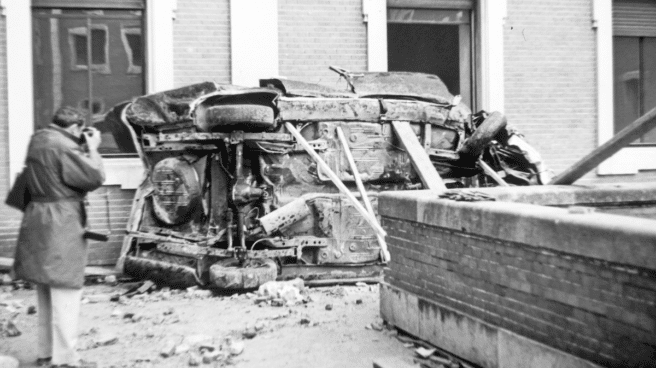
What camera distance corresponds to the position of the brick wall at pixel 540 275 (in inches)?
124

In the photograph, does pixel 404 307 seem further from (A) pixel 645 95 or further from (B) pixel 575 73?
(A) pixel 645 95

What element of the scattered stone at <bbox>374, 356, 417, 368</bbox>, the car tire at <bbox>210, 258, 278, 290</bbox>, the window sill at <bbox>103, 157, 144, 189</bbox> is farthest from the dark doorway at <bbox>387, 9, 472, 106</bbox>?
the scattered stone at <bbox>374, 356, 417, 368</bbox>

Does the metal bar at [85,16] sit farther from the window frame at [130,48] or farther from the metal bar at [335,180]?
the metal bar at [335,180]

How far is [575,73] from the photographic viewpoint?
1027 centimetres

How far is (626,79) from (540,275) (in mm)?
8182

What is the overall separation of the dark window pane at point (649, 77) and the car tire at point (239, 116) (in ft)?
21.8

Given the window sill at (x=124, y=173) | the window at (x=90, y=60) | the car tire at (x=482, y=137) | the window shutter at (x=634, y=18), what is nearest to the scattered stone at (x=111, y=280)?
the window sill at (x=124, y=173)

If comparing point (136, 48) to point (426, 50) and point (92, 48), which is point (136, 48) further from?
point (426, 50)

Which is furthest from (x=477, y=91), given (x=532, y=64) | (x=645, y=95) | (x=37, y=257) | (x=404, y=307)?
(x=37, y=257)

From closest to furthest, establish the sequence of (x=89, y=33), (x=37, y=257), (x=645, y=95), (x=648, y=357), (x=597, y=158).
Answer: (x=648, y=357) < (x=37, y=257) < (x=597, y=158) < (x=89, y=33) < (x=645, y=95)

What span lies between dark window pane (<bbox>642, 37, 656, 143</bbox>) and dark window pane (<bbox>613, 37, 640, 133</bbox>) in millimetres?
104

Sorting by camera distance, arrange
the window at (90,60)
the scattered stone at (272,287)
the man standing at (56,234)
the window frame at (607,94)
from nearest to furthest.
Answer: the man standing at (56,234) → the scattered stone at (272,287) → the window at (90,60) → the window frame at (607,94)

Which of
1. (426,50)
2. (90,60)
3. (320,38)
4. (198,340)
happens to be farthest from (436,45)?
(198,340)

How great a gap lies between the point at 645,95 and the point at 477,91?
2858mm
